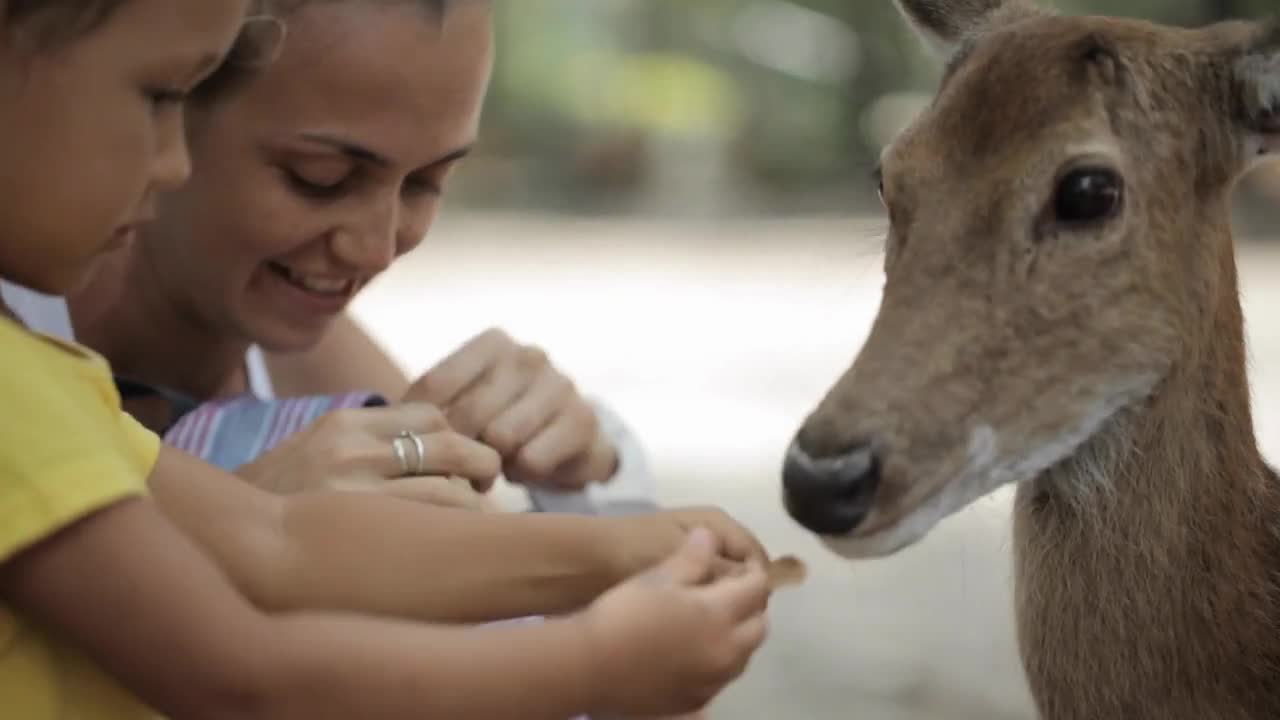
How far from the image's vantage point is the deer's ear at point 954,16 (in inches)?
74.9

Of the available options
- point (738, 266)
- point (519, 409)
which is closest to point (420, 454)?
point (519, 409)

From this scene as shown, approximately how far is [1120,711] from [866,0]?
5742 millimetres

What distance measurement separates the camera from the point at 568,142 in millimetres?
8859

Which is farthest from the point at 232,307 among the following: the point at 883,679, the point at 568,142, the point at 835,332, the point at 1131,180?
the point at 568,142

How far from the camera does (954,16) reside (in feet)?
6.40

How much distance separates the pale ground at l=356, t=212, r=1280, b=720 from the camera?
298cm

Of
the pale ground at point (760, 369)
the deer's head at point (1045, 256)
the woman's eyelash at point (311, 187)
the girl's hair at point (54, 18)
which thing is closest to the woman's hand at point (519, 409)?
the woman's eyelash at point (311, 187)

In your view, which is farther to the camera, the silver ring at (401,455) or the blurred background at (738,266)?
the blurred background at (738,266)

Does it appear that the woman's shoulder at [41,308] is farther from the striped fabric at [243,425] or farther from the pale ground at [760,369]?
the pale ground at [760,369]

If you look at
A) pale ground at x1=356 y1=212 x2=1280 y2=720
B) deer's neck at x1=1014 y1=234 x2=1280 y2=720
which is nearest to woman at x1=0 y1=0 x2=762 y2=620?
deer's neck at x1=1014 y1=234 x2=1280 y2=720

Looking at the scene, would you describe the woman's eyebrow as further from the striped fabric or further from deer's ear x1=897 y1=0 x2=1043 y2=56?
deer's ear x1=897 y1=0 x2=1043 y2=56

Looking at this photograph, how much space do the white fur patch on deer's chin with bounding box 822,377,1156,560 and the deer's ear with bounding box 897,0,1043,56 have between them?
0.44 metres

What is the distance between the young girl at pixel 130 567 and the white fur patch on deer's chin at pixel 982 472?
173mm

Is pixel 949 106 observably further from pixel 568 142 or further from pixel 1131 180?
pixel 568 142
